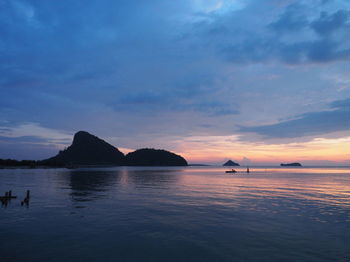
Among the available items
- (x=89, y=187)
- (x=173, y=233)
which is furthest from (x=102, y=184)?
(x=173, y=233)

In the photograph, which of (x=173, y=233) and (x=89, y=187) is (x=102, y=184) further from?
(x=173, y=233)

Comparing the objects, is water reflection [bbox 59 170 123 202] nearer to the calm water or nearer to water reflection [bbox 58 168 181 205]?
water reflection [bbox 58 168 181 205]

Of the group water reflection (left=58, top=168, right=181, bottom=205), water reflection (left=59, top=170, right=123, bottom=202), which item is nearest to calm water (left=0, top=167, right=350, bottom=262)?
water reflection (left=59, top=170, right=123, bottom=202)

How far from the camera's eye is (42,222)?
24.6 m

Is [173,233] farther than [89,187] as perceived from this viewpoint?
No

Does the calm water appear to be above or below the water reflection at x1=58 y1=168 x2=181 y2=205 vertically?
below

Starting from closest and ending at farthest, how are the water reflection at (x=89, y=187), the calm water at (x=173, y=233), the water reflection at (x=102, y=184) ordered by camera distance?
the calm water at (x=173, y=233), the water reflection at (x=89, y=187), the water reflection at (x=102, y=184)

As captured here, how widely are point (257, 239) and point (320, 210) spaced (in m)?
17.7

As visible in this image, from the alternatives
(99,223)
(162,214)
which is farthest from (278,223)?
(99,223)

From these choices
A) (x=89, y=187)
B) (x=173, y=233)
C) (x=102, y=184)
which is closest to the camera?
(x=173, y=233)

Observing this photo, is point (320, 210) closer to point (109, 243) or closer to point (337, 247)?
point (337, 247)

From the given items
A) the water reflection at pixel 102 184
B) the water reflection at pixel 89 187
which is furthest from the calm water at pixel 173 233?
the water reflection at pixel 102 184

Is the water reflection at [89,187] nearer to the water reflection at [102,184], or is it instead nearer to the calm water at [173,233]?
the water reflection at [102,184]

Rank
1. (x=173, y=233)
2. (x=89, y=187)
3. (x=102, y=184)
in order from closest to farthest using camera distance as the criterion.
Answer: (x=173, y=233) < (x=89, y=187) < (x=102, y=184)
